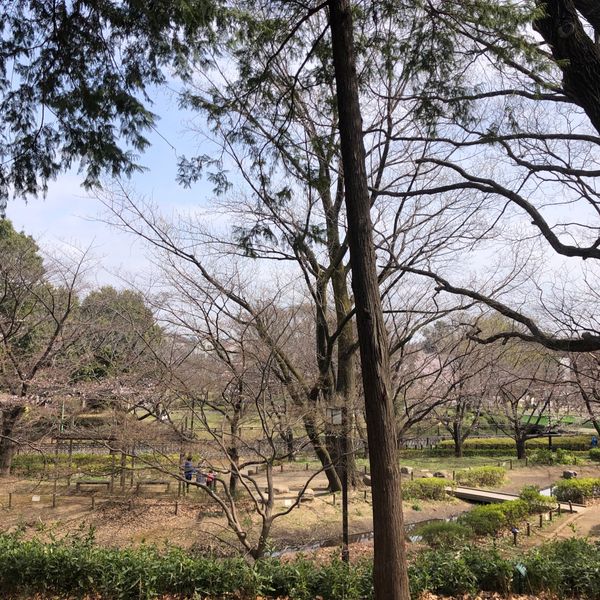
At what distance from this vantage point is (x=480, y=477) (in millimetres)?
18625

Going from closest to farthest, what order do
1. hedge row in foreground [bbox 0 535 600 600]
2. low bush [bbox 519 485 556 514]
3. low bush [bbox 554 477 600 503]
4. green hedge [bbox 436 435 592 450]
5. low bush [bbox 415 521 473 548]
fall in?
hedge row in foreground [bbox 0 535 600 600] → low bush [bbox 415 521 473 548] → low bush [bbox 519 485 556 514] → low bush [bbox 554 477 600 503] → green hedge [bbox 436 435 592 450]

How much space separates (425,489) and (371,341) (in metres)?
13.5

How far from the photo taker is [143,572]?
5477mm

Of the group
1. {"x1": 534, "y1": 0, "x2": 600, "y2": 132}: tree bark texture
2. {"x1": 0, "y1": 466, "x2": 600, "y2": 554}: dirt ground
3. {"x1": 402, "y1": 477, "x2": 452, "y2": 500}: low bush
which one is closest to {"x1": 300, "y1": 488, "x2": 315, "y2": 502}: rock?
{"x1": 0, "y1": 466, "x2": 600, "y2": 554}: dirt ground

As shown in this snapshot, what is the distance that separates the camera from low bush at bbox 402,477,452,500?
16.2m

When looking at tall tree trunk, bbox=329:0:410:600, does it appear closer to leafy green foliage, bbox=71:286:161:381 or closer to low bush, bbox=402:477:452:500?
low bush, bbox=402:477:452:500

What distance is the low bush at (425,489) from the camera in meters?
16.2

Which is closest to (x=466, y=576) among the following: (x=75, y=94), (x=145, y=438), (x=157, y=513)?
(x=75, y=94)

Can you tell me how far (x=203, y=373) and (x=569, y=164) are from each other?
32.7ft

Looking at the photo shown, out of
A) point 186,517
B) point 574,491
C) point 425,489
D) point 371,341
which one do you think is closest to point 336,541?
point 186,517

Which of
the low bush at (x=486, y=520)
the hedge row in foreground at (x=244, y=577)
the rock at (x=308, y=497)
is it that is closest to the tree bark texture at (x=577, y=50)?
the hedge row in foreground at (x=244, y=577)

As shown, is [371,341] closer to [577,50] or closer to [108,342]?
[577,50]

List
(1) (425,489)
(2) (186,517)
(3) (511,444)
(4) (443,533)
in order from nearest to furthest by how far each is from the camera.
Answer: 1. (4) (443,533)
2. (2) (186,517)
3. (1) (425,489)
4. (3) (511,444)

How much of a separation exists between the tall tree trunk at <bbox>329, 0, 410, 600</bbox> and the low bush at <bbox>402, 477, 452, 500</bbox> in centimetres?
1267
